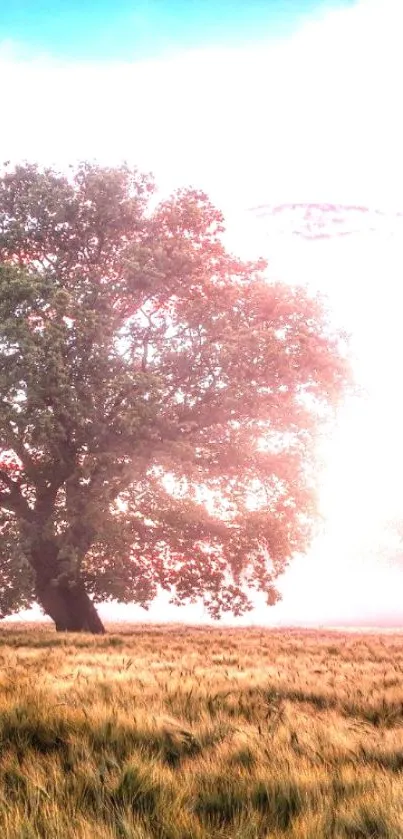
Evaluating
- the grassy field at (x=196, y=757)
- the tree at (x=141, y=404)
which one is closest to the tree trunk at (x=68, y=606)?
the tree at (x=141, y=404)

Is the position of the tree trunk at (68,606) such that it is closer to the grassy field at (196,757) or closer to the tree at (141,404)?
the tree at (141,404)

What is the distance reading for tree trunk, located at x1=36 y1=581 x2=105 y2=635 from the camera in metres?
23.7

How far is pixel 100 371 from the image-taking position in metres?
21.8

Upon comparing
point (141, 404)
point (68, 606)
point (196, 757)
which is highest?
point (141, 404)

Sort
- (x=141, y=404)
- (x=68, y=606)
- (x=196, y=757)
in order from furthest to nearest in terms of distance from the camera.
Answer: (x=68, y=606), (x=141, y=404), (x=196, y=757)

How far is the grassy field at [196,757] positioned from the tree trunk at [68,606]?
1482cm

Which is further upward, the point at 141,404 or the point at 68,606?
the point at 141,404

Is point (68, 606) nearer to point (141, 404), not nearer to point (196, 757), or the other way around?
point (141, 404)

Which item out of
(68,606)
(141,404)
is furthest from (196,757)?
(68,606)

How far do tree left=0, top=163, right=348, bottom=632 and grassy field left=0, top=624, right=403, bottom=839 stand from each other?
41.1 ft

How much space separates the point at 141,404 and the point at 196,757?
51.2 feet

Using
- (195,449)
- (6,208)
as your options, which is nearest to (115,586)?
(195,449)

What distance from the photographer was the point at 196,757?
16.6 ft

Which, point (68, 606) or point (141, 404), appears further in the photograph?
point (68, 606)
